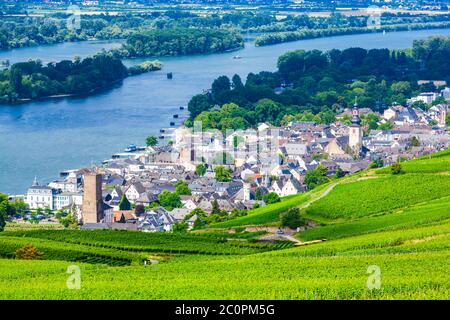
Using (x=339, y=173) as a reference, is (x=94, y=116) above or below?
below

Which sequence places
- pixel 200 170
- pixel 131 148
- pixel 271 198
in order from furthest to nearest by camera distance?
1. pixel 131 148
2. pixel 200 170
3. pixel 271 198

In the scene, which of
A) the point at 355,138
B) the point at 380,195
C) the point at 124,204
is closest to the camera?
the point at 380,195

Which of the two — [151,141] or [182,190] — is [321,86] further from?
[182,190]

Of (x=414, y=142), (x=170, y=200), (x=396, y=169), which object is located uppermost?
(x=396, y=169)

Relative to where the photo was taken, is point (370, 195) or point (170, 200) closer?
point (370, 195)

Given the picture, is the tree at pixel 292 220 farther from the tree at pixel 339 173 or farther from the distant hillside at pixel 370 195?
the tree at pixel 339 173

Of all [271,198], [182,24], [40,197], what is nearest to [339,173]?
[271,198]
